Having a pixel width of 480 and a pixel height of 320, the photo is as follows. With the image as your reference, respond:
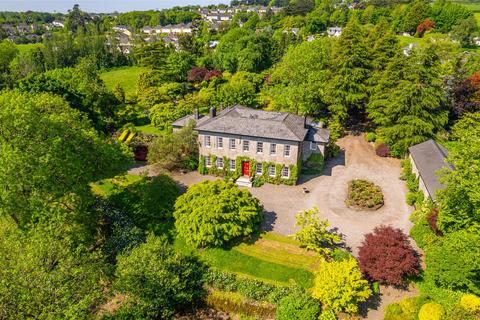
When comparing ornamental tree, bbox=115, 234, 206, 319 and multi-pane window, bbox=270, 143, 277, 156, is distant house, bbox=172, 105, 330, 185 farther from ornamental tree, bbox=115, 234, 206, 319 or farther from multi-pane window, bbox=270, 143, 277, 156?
ornamental tree, bbox=115, 234, 206, 319

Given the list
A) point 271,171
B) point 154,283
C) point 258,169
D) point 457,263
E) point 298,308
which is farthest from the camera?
point 258,169

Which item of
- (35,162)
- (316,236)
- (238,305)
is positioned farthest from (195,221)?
(35,162)

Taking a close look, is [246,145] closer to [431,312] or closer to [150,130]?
[150,130]

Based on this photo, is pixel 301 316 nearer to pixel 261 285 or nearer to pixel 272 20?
pixel 261 285

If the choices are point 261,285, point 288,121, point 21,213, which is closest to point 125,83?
point 288,121

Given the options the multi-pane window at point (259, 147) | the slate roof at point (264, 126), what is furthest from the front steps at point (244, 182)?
the slate roof at point (264, 126)

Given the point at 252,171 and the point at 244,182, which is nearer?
the point at 244,182

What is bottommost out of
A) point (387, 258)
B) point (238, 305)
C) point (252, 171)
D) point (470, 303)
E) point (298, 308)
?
point (238, 305)
